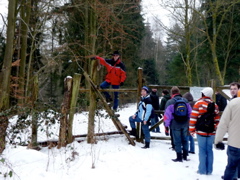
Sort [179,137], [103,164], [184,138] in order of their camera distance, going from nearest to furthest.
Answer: [103,164] → [179,137] → [184,138]

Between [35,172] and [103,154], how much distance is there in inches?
73.6

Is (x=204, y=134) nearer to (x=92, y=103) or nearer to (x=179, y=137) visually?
(x=179, y=137)

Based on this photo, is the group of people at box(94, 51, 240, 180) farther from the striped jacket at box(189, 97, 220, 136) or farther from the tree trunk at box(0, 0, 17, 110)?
the tree trunk at box(0, 0, 17, 110)

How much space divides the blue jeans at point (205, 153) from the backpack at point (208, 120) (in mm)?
Answer: 175

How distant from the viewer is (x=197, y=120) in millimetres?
4672

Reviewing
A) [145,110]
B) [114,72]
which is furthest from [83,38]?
[145,110]

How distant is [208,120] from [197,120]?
0.21m

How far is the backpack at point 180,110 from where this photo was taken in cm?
541

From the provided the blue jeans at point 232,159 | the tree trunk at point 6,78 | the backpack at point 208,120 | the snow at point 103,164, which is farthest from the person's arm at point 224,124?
the tree trunk at point 6,78

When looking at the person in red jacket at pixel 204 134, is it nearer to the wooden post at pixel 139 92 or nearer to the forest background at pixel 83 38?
the wooden post at pixel 139 92

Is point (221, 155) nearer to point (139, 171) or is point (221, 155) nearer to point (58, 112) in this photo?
point (139, 171)

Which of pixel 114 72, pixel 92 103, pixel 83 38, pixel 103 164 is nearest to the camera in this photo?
pixel 103 164

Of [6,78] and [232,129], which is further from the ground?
[6,78]

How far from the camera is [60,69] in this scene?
19.2m
